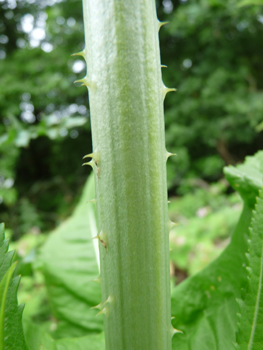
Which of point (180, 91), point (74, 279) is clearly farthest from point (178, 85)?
point (74, 279)

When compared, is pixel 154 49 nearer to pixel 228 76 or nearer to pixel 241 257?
pixel 241 257

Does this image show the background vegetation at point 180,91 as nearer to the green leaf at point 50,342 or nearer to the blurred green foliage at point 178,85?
the blurred green foliage at point 178,85

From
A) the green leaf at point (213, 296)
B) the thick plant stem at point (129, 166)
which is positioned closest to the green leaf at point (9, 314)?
the thick plant stem at point (129, 166)

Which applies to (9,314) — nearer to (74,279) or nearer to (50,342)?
(50,342)

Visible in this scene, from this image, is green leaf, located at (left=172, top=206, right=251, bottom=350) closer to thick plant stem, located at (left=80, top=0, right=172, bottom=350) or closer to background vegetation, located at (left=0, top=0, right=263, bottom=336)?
thick plant stem, located at (left=80, top=0, right=172, bottom=350)

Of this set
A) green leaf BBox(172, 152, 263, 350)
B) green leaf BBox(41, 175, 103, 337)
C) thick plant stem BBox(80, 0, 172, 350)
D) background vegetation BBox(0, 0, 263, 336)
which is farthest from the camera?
background vegetation BBox(0, 0, 263, 336)

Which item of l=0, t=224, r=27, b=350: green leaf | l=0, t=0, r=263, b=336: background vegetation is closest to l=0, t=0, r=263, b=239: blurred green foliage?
l=0, t=0, r=263, b=336: background vegetation

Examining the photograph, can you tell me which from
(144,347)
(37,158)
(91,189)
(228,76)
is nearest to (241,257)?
(144,347)
